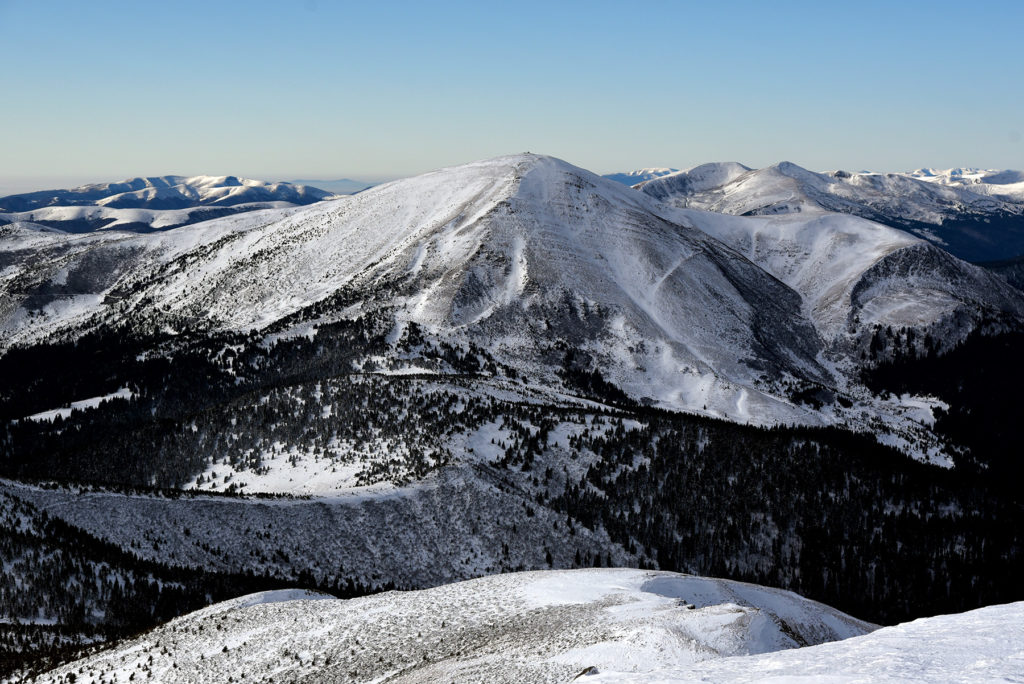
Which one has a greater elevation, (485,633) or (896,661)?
(896,661)

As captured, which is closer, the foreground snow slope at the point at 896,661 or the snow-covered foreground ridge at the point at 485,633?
the foreground snow slope at the point at 896,661

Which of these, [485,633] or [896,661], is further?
[485,633]

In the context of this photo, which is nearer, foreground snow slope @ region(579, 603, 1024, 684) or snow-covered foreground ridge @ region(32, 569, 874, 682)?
foreground snow slope @ region(579, 603, 1024, 684)

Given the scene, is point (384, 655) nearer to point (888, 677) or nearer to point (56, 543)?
point (888, 677)

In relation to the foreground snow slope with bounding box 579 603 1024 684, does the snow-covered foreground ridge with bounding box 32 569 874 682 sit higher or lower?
lower

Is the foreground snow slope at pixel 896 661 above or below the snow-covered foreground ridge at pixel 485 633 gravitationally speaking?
above
